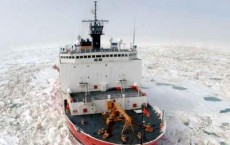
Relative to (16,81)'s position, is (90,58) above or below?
above

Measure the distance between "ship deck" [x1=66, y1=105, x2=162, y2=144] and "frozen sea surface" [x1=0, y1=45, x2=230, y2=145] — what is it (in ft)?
→ 3.49

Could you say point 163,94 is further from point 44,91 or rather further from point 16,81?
point 16,81

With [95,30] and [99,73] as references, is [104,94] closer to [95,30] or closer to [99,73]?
[99,73]

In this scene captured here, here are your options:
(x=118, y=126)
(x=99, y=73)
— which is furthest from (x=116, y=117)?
(x=99, y=73)


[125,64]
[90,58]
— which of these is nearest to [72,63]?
[90,58]

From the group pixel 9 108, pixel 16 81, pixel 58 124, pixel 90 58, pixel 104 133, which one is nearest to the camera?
pixel 104 133

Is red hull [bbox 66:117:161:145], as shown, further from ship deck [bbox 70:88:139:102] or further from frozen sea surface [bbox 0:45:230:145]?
ship deck [bbox 70:88:139:102]

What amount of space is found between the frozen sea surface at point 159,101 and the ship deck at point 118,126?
1062mm

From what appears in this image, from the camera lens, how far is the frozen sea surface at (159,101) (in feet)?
42.5

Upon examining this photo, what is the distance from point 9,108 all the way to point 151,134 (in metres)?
10.1

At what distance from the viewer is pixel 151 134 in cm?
1117

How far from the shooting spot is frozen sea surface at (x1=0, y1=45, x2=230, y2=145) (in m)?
12.9

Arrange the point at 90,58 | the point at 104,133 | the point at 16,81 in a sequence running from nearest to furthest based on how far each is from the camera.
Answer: the point at 104,133 → the point at 90,58 → the point at 16,81

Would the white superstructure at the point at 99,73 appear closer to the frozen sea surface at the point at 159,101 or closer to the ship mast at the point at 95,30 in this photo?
the ship mast at the point at 95,30
